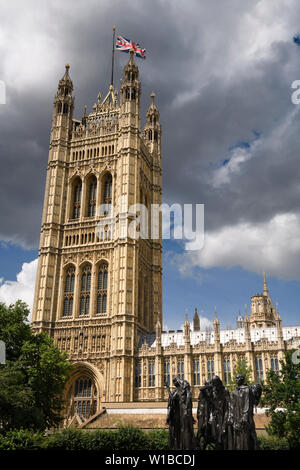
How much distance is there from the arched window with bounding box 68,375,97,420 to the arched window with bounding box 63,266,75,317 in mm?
7830

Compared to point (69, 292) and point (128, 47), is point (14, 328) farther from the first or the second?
point (128, 47)

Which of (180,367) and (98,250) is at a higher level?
(98,250)

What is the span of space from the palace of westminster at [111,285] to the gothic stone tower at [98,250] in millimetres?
121

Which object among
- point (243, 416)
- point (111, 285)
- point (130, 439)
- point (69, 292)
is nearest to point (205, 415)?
point (243, 416)

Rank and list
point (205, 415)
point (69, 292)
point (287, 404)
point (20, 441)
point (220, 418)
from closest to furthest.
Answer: point (220, 418) → point (205, 415) → point (20, 441) → point (287, 404) → point (69, 292)

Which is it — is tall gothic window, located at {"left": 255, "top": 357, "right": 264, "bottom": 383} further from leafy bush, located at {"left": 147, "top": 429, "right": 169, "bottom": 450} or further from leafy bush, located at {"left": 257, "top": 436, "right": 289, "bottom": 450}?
leafy bush, located at {"left": 147, "top": 429, "right": 169, "bottom": 450}

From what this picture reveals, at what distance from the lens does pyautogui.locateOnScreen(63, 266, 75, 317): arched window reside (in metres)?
52.7

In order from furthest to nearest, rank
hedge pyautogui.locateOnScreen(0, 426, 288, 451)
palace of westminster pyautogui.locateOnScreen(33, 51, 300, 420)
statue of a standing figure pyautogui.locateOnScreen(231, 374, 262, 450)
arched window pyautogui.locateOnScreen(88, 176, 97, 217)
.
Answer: arched window pyautogui.locateOnScreen(88, 176, 97, 217) → palace of westminster pyautogui.locateOnScreen(33, 51, 300, 420) → hedge pyautogui.locateOnScreen(0, 426, 288, 451) → statue of a standing figure pyautogui.locateOnScreen(231, 374, 262, 450)

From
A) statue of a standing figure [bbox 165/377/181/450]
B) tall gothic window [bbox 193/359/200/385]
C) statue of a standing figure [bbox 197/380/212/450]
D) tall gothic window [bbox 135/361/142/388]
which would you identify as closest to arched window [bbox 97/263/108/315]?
tall gothic window [bbox 135/361/142/388]

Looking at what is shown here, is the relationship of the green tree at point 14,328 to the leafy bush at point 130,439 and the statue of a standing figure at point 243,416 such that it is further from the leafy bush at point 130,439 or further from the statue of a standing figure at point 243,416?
the statue of a standing figure at point 243,416

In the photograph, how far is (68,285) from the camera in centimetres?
5397

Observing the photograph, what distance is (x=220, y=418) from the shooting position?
55.4ft

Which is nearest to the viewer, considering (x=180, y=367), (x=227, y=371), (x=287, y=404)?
(x=287, y=404)

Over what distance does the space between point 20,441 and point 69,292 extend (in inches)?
1213
